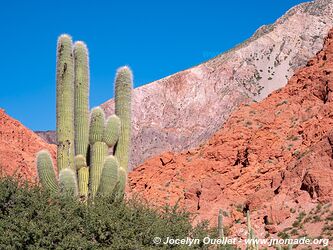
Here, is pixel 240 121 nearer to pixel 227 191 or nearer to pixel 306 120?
pixel 306 120

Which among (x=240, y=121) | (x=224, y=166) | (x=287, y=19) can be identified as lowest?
(x=224, y=166)

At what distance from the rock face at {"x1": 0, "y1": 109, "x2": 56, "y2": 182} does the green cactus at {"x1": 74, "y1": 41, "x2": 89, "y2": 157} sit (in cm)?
1476

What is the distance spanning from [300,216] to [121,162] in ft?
42.5

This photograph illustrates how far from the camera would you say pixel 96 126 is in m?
17.2

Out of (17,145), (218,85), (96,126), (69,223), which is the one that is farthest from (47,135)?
(69,223)

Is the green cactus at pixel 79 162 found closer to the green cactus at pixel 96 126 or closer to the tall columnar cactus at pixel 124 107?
the green cactus at pixel 96 126

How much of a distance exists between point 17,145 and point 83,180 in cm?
2082

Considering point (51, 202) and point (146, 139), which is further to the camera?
point (146, 139)

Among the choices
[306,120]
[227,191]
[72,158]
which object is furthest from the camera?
[306,120]

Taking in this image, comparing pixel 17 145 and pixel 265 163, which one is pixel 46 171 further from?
pixel 17 145

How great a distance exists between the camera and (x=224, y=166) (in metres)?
36.6

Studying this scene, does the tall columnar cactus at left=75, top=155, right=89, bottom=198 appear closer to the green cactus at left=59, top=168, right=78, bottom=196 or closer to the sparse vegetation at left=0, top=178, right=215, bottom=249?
the green cactus at left=59, top=168, right=78, bottom=196

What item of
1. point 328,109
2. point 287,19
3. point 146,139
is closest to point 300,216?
point 328,109

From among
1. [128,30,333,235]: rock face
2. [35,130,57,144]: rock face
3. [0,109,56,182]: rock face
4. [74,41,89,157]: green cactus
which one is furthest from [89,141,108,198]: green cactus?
[35,130,57,144]: rock face
